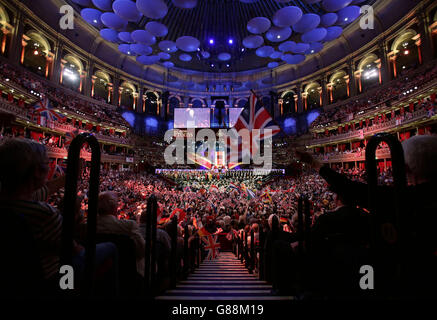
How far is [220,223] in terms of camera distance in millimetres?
7754

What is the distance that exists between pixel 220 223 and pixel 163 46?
72.0ft

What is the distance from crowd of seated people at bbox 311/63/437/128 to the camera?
65.1ft

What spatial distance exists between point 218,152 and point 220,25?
54.7ft

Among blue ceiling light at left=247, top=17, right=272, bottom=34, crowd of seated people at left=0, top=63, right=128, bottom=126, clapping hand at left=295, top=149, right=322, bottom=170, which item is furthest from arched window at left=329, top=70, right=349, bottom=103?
clapping hand at left=295, top=149, right=322, bottom=170

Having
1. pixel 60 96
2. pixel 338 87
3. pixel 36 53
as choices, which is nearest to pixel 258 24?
pixel 338 87

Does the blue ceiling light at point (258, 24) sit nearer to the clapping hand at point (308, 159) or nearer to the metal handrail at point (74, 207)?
the clapping hand at point (308, 159)

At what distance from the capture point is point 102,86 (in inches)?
1341

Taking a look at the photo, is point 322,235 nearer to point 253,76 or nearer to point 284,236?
point 284,236

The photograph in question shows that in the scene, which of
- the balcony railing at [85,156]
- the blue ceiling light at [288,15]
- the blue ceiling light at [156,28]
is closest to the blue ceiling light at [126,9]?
the blue ceiling light at [156,28]

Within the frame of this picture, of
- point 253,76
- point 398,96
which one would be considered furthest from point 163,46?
point 398,96

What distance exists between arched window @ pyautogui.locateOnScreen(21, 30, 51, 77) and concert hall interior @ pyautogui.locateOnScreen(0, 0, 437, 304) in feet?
0.85

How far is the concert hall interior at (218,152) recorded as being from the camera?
48.8 inches

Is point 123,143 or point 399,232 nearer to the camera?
point 399,232

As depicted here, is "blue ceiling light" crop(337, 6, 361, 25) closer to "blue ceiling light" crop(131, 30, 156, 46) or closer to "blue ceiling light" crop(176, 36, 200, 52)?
"blue ceiling light" crop(176, 36, 200, 52)
